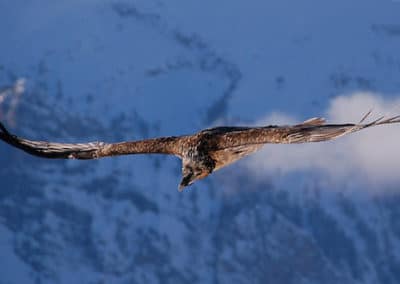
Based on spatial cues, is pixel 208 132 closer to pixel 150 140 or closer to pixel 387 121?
pixel 150 140

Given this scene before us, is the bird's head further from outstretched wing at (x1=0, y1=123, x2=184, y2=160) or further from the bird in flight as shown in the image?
outstretched wing at (x1=0, y1=123, x2=184, y2=160)

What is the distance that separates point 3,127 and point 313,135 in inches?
228

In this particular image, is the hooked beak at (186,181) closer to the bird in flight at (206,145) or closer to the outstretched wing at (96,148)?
the bird in flight at (206,145)

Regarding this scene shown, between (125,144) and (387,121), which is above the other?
(125,144)

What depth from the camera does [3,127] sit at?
2036 centimetres

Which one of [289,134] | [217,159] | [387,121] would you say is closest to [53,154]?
[217,159]

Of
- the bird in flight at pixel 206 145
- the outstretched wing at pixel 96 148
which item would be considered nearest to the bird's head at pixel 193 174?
the bird in flight at pixel 206 145

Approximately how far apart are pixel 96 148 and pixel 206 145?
263cm

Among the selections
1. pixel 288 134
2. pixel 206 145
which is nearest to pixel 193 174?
pixel 206 145

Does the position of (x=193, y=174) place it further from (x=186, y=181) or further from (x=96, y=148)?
(x=96, y=148)

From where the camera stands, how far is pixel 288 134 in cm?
1895

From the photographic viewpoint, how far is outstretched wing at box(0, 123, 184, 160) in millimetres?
21406

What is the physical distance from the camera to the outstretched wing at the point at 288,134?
59.1 feet

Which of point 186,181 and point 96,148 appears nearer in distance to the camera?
point 186,181
